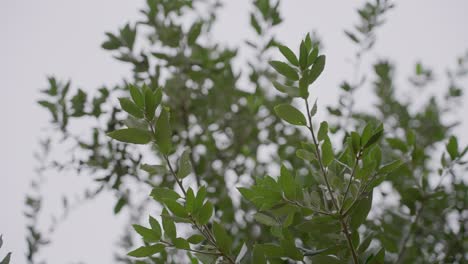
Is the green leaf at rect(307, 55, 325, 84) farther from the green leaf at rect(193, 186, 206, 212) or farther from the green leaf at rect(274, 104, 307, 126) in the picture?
the green leaf at rect(193, 186, 206, 212)

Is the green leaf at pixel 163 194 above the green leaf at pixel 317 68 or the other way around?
the other way around

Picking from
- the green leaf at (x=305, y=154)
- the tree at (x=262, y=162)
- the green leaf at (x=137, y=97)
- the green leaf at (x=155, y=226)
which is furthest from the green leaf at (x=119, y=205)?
the green leaf at (x=305, y=154)

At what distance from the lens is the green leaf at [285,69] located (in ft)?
3.33

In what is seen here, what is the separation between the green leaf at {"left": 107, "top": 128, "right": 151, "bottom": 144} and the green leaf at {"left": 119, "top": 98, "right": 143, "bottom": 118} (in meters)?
0.04

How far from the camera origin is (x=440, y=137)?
7.39 feet

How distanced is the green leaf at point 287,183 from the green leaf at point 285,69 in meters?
0.22

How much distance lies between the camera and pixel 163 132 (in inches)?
39.2

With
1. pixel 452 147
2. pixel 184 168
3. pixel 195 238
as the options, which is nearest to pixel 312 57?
pixel 184 168

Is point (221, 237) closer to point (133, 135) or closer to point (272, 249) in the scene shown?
point (272, 249)

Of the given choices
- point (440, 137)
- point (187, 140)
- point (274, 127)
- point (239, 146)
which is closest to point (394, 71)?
point (440, 137)

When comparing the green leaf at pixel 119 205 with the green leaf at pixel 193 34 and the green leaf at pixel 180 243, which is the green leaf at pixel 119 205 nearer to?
the green leaf at pixel 193 34

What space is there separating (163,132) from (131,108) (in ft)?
0.31

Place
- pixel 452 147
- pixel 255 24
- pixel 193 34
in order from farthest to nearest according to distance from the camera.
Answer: pixel 255 24
pixel 193 34
pixel 452 147

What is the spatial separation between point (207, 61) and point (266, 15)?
42 centimetres
